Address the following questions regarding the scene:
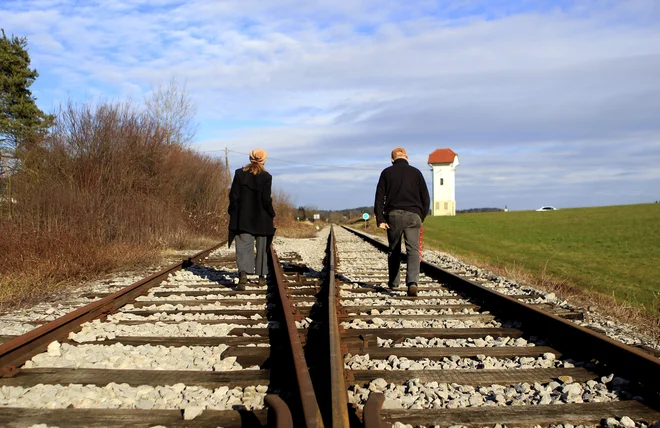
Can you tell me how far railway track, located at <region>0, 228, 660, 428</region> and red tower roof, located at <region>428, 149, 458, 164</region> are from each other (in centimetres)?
9859

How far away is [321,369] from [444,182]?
99.3m

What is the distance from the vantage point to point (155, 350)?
427 cm

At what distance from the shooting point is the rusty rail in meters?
3.46

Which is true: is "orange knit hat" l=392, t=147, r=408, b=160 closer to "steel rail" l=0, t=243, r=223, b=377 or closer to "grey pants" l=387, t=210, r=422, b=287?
"grey pants" l=387, t=210, r=422, b=287

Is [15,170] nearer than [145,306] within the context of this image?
No

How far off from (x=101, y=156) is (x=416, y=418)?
48.0 feet

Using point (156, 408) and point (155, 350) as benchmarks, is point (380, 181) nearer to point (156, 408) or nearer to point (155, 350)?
point (155, 350)

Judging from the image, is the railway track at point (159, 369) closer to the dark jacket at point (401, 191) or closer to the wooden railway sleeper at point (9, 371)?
the wooden railway sleeper at point (9, 371)

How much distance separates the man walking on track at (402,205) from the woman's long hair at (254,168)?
160cm

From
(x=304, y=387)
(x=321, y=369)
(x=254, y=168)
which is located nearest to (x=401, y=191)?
(x=254, y=168)

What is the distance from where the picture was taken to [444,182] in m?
101

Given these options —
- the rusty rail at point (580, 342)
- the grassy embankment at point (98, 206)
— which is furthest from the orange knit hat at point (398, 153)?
the grassy embankment at point (98, 206)

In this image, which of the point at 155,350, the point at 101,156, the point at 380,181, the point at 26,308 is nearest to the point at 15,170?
the point at 101,156

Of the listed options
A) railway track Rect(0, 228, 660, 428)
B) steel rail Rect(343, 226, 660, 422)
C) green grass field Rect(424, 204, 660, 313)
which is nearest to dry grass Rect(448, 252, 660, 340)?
railway track Rect(0, 228, 660, 428)
